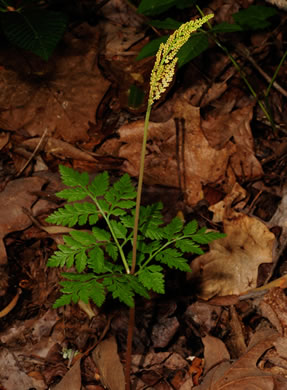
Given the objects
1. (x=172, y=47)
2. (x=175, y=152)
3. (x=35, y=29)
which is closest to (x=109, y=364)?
(x=175, y=152)

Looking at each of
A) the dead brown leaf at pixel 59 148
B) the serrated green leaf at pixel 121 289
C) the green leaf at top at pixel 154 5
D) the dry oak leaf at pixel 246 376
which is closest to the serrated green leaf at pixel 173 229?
the serrated green leaf at pixel 121 289

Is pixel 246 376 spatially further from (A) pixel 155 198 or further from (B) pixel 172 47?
(B) pixel 172 47

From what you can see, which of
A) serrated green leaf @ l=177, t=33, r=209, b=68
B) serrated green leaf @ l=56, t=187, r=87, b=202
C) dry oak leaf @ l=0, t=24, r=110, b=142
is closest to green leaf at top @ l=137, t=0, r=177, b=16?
serrated green leaf @ l=177, t=33, r=209, b=68

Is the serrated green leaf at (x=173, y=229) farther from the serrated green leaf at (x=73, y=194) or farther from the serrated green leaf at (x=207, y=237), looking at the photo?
the serrated green leaf at (x=73, y=194)

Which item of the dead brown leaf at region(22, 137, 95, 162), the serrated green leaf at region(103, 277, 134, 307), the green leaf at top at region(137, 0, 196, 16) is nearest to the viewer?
the serrated green leaf at region(103, 277, 134, 307)

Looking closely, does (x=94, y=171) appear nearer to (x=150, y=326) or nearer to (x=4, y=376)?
(x=150, y=326)

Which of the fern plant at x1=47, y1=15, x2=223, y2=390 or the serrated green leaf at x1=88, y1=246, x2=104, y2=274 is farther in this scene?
the serrated green leaf at x1=88, y1=246, x2=104, y2=274

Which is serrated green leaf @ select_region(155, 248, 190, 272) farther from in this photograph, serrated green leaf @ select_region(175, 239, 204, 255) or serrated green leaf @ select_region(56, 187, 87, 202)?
serrated green leaf @ select_region(56, 187, 87, 202)
